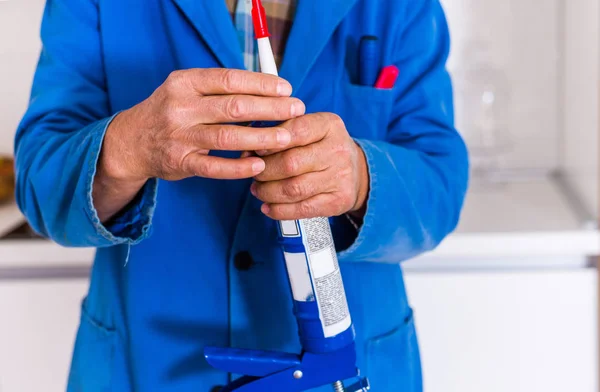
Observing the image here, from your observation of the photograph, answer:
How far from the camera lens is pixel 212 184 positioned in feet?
2.30

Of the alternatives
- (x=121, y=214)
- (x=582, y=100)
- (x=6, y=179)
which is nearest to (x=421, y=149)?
(x=121, y=214)

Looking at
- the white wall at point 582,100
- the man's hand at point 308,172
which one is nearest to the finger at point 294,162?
the man's hand at point 308,172

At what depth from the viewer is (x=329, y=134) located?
1.79 ft

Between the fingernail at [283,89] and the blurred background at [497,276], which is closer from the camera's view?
the fingernail at [283,89]

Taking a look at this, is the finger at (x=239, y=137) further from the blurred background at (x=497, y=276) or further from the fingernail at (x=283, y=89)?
the blurred background at (x=497, y=276)

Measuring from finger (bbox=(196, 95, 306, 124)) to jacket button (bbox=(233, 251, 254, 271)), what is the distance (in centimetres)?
20

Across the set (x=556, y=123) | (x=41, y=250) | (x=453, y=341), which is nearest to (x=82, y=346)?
(x=41, y=250)

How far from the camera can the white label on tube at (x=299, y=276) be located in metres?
0.56

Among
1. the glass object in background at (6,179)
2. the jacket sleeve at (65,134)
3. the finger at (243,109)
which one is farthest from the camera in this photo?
the glass object in background at (6,179)

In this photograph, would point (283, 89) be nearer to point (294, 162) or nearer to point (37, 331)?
point (294, 162)

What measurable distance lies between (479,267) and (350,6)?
60 cm

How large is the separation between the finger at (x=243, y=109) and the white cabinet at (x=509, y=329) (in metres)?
0.68

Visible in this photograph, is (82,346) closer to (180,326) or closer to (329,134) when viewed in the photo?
(180,326)

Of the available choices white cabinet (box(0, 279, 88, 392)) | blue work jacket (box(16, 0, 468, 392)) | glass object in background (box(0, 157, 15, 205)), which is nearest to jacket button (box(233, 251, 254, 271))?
blue work jacket (box(16, 0, 468, 392))
